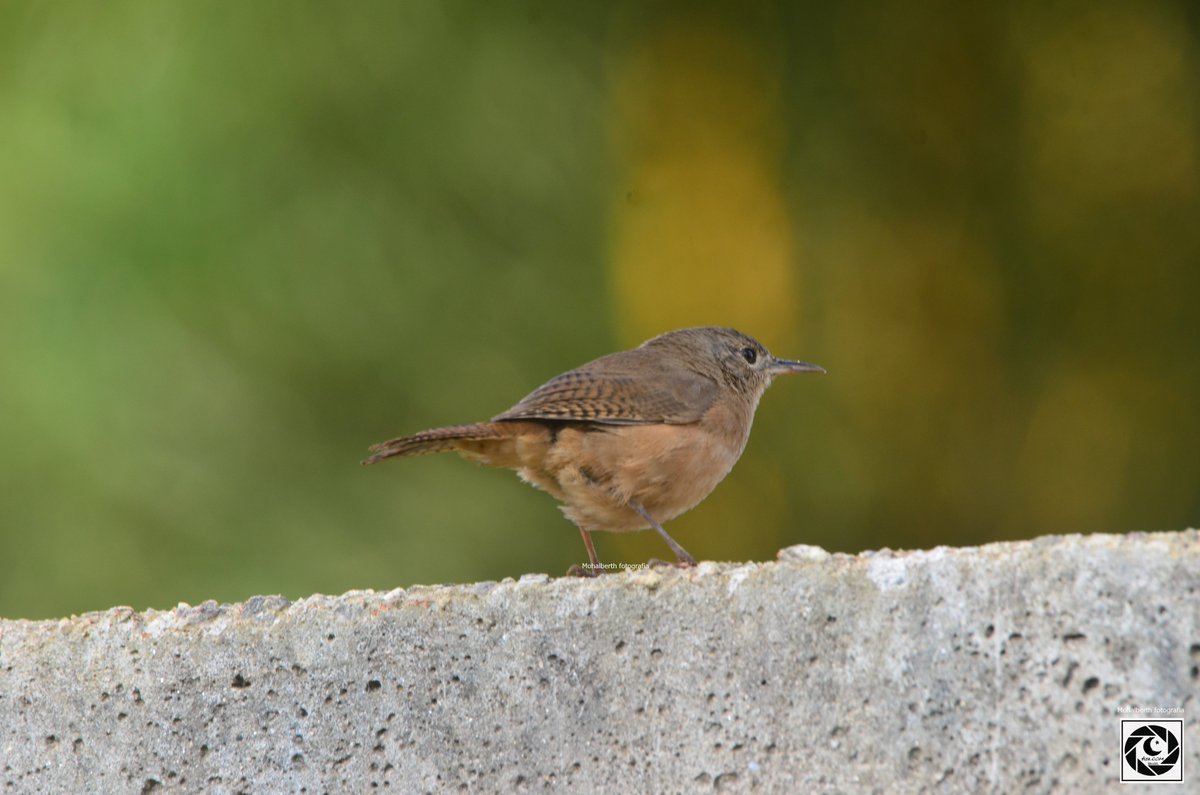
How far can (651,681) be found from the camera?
5.96ft

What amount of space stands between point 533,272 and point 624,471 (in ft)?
5.88

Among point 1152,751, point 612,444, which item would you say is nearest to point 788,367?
point 612,444

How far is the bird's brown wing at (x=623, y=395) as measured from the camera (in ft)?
11.7

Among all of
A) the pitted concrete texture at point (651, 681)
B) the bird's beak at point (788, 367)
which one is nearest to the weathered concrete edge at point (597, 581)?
the pitted concrete texture at point (651, 681)

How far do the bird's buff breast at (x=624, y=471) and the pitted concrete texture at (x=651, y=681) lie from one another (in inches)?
59.0

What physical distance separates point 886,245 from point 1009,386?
70 cm

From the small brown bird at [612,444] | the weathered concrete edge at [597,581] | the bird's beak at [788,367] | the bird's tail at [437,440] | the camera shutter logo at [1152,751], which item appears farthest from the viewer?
Answer: the bird's beak at [788,367]

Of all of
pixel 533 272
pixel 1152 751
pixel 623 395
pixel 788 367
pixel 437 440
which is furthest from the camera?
pixel 533 272

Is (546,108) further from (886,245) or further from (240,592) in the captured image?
(240,592)

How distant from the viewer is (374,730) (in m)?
1.94

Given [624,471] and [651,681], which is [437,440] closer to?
[624,471]

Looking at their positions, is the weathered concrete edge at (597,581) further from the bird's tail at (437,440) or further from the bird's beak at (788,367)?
the bird's beak at (788,367)

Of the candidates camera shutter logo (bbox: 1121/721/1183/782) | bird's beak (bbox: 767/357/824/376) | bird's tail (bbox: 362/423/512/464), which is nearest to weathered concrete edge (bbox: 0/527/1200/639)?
camera shutter logo (bbox: 1121/721/1183/782)

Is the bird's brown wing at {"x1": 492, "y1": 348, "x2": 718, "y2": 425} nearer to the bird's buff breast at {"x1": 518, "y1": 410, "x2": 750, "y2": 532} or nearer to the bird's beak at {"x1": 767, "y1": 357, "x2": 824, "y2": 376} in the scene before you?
the bird's buff breast at {"x1": 518, "y1": 410, "x2": 750, "y2": 532}
